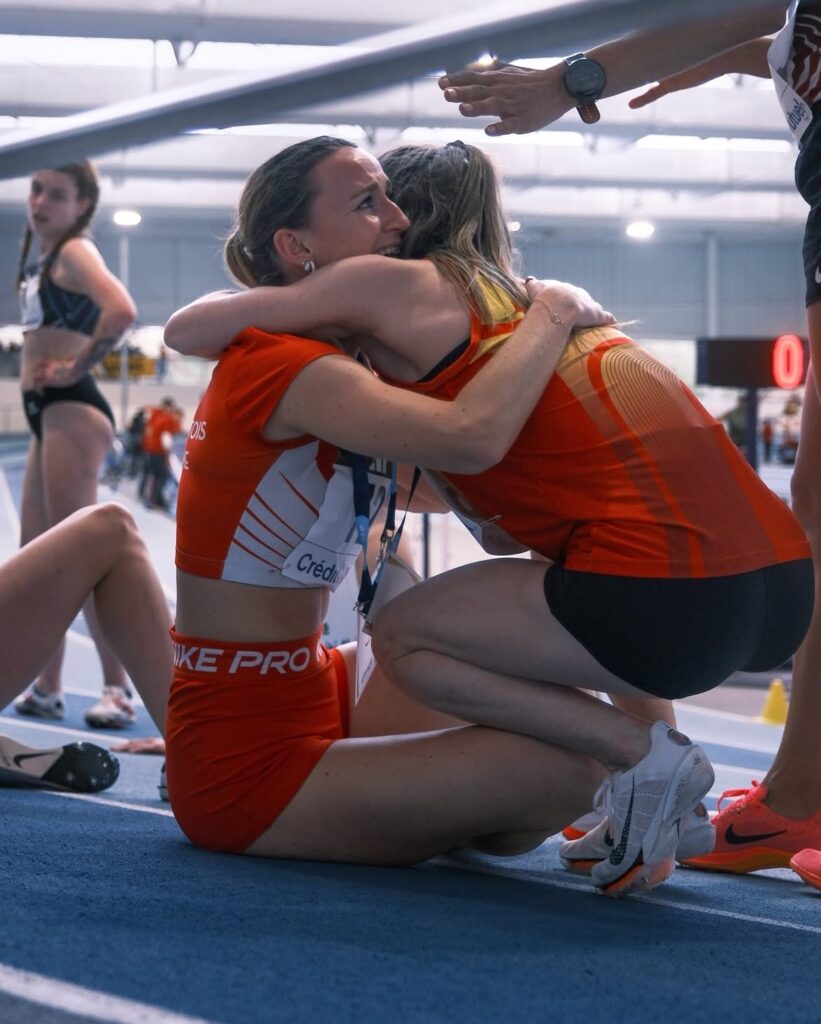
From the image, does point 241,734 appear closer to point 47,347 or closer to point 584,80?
point 584,80

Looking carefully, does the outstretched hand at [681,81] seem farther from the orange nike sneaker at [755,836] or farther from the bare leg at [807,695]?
the orange nike sneaker at [755,836]

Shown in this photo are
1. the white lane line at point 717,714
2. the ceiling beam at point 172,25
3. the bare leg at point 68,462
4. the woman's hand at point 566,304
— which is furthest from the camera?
the ceiling beam at point 172,25

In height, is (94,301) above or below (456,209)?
below

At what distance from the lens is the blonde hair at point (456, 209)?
1.62 metres

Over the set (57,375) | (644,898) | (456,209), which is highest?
(456,209)

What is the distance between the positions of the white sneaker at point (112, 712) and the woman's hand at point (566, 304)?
6.35 ft

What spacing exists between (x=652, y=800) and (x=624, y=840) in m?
0.06

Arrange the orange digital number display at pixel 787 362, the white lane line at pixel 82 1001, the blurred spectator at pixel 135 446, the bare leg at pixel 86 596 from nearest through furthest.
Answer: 1. the white lane line at pixel 82 1001
2. the bare leg at pixel 86 596
3. the orange digital number display at pixel 787 362
4. the blurred spectator at pixel 135 446

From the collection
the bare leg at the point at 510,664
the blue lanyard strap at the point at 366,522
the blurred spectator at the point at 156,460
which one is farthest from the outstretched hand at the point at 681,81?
the blurred spectator at the point at 156,460

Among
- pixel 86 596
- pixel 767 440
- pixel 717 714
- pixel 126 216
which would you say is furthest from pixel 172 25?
pixel 767 440

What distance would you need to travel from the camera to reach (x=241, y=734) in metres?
1.59

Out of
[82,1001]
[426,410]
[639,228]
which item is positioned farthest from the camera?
[639,228]

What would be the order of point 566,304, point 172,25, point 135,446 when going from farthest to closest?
point 135,446, point 172,25, point 566,304

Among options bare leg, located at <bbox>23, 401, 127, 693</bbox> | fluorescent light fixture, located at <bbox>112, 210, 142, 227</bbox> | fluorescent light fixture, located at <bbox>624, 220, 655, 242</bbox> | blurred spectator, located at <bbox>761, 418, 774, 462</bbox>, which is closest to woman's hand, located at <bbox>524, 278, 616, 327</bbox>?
bare leg, located at <bbox>23, 401, 127, 693</bbox>
